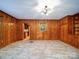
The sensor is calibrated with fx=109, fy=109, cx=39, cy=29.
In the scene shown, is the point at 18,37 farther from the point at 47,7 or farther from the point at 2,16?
the point at 47,7

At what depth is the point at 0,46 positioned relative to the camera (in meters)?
6.95

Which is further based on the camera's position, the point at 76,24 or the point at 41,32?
the point at 41,32

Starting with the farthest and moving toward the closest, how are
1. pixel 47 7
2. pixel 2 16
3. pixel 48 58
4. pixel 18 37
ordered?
pixel 18 37, pixel 2 16, pixel 47 7, pixel 48 58

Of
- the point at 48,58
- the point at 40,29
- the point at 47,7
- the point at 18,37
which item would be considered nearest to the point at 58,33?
the point at 40,29

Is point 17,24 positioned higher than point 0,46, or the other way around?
point 17,24

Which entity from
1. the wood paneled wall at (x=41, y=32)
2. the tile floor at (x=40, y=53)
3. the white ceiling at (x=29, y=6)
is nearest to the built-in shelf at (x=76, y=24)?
the white ceiling at (x=29, y=6)

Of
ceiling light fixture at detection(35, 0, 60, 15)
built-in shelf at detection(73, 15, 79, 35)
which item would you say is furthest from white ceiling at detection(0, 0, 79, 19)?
built-in shelf at detection(73, 15, 79, 35)

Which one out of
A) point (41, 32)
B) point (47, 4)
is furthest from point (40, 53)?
point (41, 32)

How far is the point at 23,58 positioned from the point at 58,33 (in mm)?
7885

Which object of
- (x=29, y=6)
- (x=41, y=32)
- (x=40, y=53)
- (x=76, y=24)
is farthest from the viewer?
(x=41, y=32)

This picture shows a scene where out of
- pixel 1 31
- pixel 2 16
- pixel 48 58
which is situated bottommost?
pixel 48 58

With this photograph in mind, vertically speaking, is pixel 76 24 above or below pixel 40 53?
above

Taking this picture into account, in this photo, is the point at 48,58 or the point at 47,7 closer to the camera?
the point at 48,58

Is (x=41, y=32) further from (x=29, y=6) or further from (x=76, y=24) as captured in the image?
(x=29, y=6)
